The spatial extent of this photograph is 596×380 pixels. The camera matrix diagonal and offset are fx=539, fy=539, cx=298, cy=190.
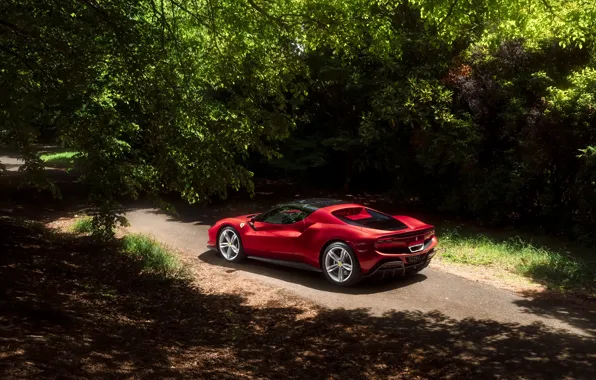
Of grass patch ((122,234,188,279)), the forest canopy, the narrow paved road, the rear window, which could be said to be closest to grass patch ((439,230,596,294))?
the narrow paved road

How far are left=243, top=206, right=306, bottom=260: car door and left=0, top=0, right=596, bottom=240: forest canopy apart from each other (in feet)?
3.76

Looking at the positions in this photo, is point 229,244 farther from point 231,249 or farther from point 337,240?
point 337,240

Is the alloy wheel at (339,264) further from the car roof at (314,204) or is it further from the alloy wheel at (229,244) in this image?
the alloy wheel at (229,244)

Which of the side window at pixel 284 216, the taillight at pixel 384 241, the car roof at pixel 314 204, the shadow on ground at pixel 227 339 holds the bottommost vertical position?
the shadow on ground at pixel 227 339

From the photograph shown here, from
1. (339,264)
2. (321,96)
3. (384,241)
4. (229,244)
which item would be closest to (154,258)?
(229,244)

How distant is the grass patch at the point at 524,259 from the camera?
9383 millimetres

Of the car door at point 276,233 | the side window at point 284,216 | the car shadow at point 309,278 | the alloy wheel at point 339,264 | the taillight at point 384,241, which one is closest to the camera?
the taillight at point 384,241

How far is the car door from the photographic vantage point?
9.75 meters

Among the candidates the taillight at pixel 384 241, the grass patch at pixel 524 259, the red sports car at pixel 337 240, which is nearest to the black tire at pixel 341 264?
the red sports car at pixel 337 240

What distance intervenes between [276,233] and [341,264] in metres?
1.56

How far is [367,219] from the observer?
9508mm

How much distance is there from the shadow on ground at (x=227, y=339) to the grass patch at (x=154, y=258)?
3.42ft

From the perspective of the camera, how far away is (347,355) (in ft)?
20.5

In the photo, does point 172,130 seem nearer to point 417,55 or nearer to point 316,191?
point 417,55
